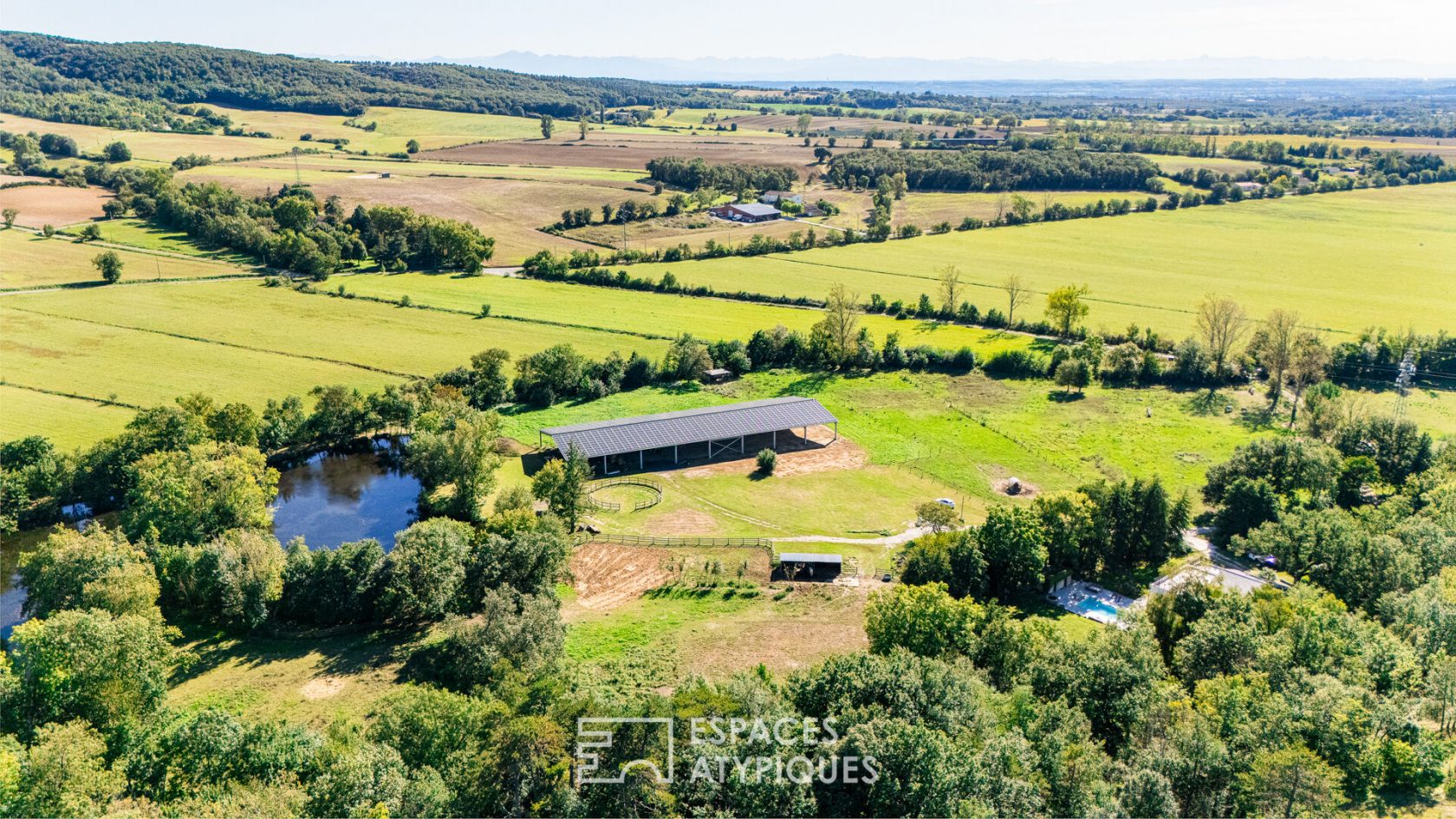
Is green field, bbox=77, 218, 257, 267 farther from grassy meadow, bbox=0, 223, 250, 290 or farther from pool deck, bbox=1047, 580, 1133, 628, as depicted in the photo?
pool deck, bbox=1047, 580, 1133, 628

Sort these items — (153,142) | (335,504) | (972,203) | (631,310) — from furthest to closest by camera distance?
(153,142) → (972,203) → (631,310) → (335,504)

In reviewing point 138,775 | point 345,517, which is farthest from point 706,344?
point 138,775

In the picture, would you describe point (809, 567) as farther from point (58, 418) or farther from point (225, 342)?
point (225, 342)

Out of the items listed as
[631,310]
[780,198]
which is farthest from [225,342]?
[780,198]

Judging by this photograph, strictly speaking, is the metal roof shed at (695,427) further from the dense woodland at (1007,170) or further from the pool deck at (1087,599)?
the dense woodland at (1007,170)

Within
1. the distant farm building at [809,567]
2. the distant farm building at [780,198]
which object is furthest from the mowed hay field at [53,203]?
the distant farm building at [809,567]

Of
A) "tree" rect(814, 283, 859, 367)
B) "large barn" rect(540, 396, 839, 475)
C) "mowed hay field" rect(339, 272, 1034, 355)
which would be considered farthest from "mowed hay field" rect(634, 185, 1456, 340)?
"large barn" rect(540, 396, 839, 475)
